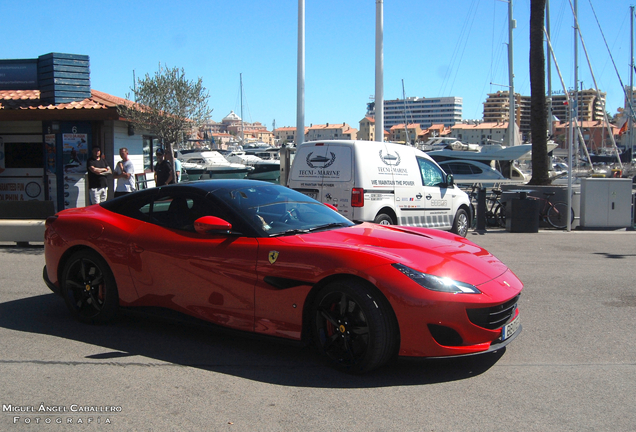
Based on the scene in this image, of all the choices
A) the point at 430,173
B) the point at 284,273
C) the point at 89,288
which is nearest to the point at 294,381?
the point at 284,273

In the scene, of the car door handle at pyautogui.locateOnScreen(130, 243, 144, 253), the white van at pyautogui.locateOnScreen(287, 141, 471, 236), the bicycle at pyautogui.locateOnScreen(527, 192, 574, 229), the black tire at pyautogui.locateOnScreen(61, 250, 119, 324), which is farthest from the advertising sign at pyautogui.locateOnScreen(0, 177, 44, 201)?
the bicycle at pyautogui.locateOnScreen(527, 192, 574, 229)

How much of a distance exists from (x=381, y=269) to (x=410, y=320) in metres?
0.42

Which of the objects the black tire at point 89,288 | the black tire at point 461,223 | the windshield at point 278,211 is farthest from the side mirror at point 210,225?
the black tire at point 461,223

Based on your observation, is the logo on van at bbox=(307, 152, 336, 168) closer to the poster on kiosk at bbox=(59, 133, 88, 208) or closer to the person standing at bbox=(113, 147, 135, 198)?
the person standing at bbox=(113, 147, 135, 198)

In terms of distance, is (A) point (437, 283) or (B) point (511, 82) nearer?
(A) point (437, 283)

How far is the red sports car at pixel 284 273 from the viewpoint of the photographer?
4074 millimetres

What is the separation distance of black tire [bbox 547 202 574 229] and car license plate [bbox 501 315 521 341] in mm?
10687

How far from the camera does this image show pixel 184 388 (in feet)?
13.3

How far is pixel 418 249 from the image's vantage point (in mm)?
4602

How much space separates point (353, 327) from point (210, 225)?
1.49 metres

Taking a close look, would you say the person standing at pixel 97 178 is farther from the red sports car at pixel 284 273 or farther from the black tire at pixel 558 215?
the black tire at pixel 558 215

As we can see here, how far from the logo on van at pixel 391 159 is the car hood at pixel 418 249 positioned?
17.1 feet

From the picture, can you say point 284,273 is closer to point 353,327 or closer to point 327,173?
point 353,327

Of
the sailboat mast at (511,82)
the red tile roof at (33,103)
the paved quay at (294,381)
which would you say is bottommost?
the paved quay at (294,381)
